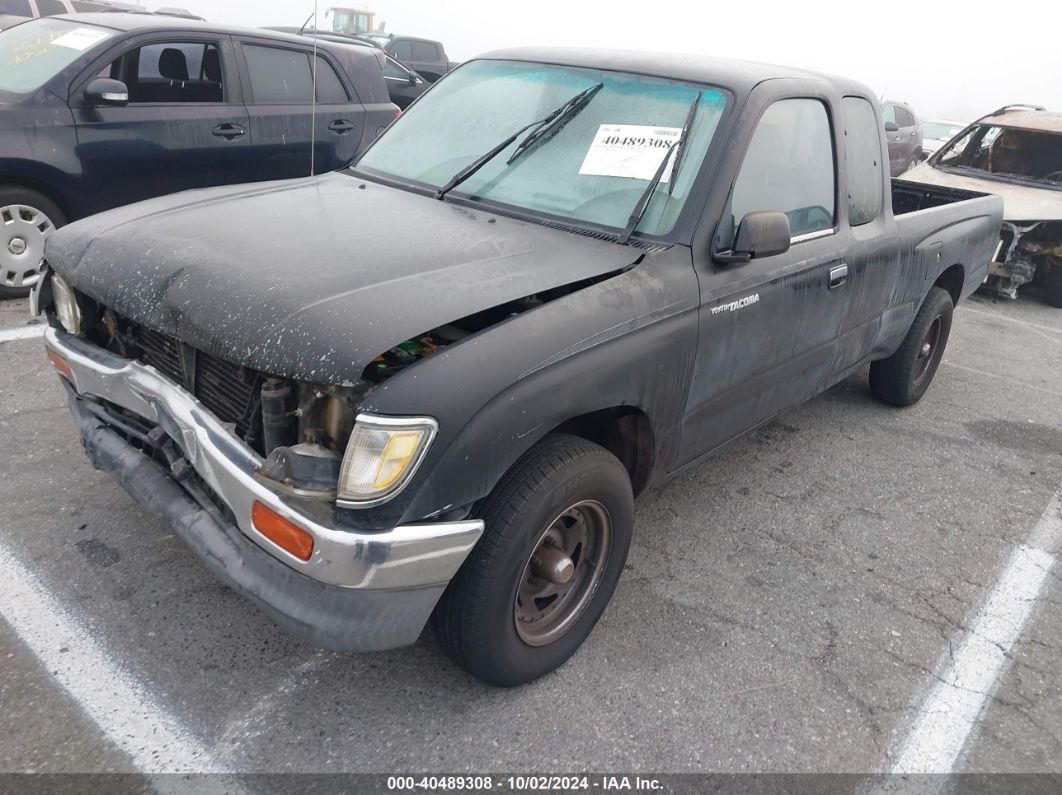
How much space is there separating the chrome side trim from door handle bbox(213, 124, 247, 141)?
3.76 metres

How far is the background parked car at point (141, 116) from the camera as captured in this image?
4.96 m

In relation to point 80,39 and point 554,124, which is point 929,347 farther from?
point 80,39

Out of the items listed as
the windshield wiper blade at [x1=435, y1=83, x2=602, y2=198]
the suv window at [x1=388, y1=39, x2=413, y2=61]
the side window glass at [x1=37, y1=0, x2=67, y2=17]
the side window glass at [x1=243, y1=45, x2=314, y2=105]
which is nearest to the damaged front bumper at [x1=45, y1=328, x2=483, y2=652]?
the windshield wiper blade at [x1=435, y1=83, x2=602, y2=198]

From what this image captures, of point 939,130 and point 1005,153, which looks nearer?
point 1005,153

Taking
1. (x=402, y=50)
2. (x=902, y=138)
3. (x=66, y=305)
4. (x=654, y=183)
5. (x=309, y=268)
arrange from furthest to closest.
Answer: (x=402, y=50) < (x=902, y=138) < (x=654, y=183) < (x=66, y=305) < (x=309, y=268)

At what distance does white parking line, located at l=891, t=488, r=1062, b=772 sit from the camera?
8.14 ft

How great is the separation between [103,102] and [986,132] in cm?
848

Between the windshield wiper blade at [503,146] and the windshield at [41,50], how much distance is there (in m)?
3.46

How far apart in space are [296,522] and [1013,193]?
8.35 metres

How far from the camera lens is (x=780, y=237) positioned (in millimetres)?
2758

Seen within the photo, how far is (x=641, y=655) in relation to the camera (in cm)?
270

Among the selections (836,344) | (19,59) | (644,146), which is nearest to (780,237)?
(644,146)

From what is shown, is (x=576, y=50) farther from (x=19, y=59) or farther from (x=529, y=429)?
(x=19, y=59)

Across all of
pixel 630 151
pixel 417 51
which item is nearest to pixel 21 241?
pixel 630 151
